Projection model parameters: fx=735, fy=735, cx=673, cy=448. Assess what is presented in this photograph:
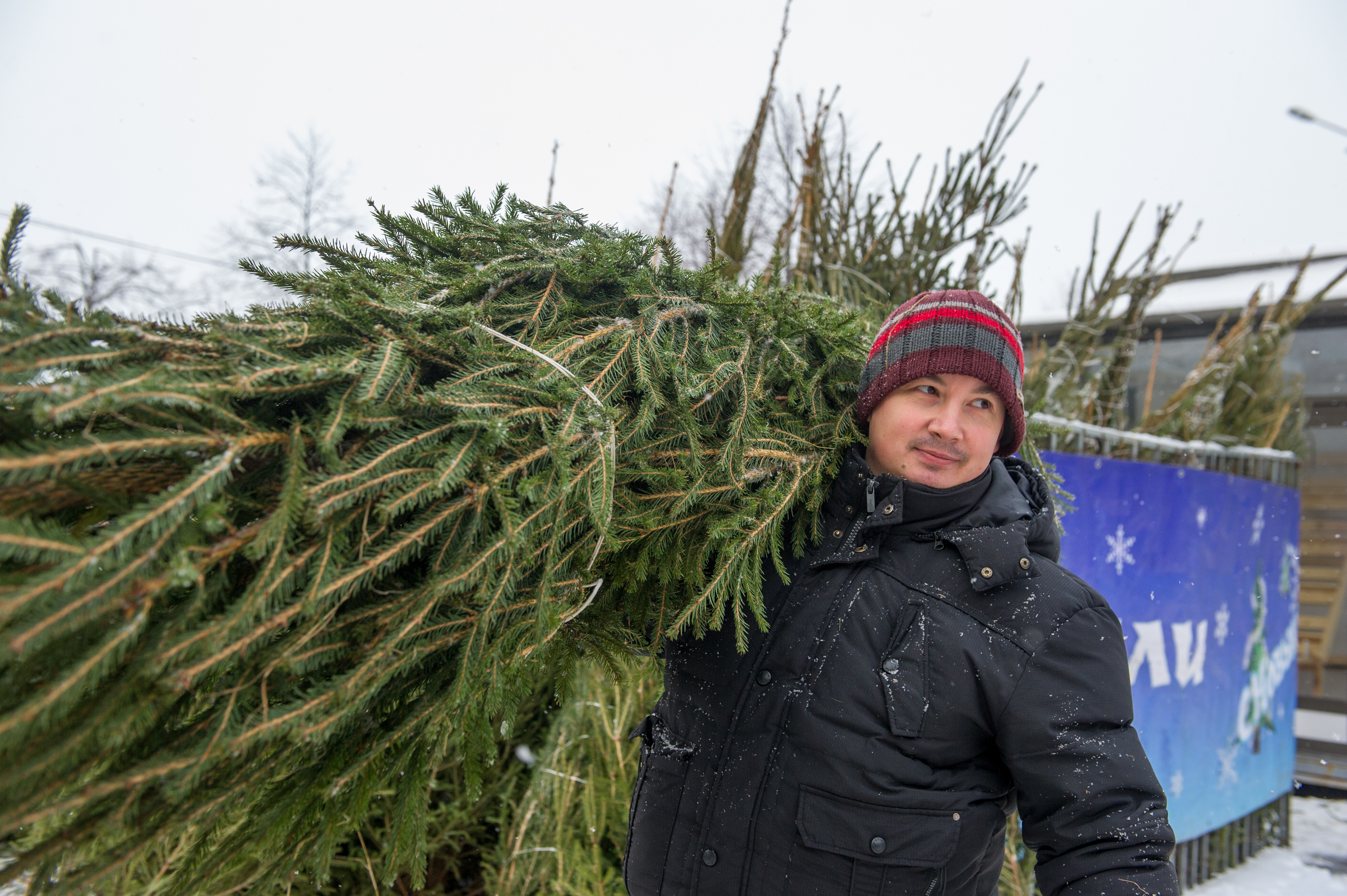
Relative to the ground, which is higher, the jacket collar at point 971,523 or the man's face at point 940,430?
the man's face at point 940,430

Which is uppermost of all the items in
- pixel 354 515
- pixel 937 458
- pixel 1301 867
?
pixel 937 458

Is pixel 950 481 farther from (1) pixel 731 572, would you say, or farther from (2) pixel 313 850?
(2) pixel 313 850

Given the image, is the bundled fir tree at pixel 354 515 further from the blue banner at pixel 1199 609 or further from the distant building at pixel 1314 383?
the distant building at pixel 1314 383

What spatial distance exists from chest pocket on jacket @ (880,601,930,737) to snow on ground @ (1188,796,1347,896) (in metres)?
3.95

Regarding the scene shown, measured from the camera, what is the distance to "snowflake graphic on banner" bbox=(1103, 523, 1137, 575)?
309 centimetres

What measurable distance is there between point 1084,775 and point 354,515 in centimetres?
115

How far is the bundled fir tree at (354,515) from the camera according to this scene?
0.75 m

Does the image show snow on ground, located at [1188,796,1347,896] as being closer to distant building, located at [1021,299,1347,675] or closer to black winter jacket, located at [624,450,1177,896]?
distant building, located at [1021,299,1347,675]

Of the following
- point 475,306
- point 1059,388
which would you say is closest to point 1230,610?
point 1059,388

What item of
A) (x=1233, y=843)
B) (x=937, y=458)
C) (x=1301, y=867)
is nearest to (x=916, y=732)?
(x=937, y=458)

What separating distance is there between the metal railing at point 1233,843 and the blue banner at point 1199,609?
0.52ft

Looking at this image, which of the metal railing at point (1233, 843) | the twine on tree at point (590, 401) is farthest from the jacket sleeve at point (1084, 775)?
the metal railing at point (1233, 843)

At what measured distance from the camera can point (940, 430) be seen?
1392 mm

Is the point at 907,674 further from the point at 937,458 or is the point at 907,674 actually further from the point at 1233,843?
the point at 1233,843
